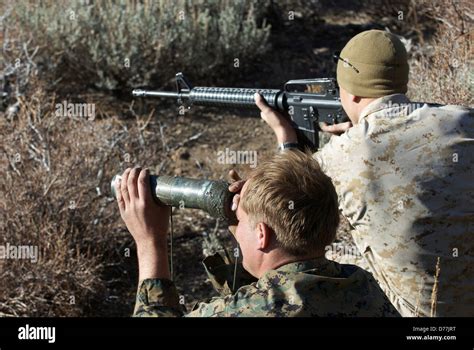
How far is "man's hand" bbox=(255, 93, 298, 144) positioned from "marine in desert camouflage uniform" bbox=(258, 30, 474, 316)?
80cm

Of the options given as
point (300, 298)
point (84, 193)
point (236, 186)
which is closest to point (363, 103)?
point (236, 186)

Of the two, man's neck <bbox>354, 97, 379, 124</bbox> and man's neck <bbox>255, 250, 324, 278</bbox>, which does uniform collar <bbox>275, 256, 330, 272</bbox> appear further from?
man's neck <bbox>354, 97, 379, 124</bbox>

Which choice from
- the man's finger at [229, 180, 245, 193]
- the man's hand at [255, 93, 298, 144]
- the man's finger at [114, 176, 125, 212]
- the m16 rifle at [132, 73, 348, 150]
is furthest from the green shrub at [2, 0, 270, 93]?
the man's finger at [229, 180, 245, 193]

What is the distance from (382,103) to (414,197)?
1.59 ft

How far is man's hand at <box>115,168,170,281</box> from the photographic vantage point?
2.69 meters

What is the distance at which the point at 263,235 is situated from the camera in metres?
2.46

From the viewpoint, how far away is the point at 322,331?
96.3 inches

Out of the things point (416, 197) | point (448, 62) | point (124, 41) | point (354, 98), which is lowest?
point (416, 197)

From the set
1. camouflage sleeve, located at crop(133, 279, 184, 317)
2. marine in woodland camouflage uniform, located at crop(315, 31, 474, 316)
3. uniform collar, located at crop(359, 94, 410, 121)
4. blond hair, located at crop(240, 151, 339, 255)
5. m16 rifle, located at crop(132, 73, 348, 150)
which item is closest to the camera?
blond hair, located at crop(240, 151, 339, 255)

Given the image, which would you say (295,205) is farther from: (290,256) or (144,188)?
(144,188)

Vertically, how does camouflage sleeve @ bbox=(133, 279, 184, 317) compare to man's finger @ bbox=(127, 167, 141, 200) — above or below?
below

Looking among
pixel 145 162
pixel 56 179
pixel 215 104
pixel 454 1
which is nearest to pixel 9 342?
pixel 215 104

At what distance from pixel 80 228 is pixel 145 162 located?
0.76 m

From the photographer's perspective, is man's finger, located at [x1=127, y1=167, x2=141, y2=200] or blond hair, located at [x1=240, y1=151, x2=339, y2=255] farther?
man's finger, located at [x1=127, y1=167, x2=141, y2=200]
